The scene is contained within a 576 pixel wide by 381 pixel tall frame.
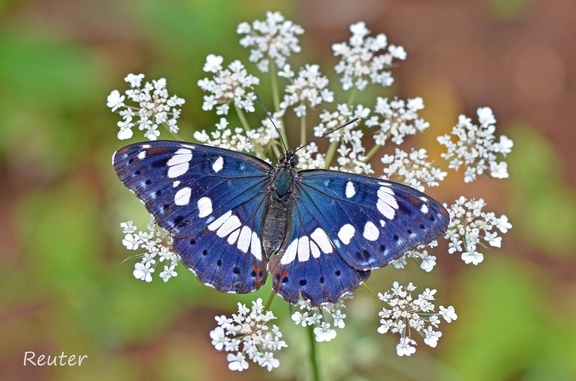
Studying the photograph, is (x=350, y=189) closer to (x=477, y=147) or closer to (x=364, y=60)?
(x=477, y=147)

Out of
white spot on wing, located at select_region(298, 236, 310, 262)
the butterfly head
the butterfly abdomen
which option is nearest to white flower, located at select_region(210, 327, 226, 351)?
the butterfly abdomen

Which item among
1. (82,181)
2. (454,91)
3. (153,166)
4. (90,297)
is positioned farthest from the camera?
(454,91)

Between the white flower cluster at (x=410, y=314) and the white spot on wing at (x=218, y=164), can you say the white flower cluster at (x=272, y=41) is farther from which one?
the white flower cluster at (x=410, y=314)

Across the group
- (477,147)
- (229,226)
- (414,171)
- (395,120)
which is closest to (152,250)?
(229,226)

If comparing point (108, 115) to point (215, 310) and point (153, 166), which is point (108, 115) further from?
point (153, 166)

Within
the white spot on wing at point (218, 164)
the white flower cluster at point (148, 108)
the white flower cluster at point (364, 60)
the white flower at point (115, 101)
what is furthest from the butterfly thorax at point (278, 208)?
the white flower cluster at point (364, 60)

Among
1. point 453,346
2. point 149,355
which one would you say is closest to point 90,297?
point 149,355

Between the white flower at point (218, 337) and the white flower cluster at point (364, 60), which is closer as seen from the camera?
the white flower at point (218, 337)

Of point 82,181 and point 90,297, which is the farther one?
point 82,181
